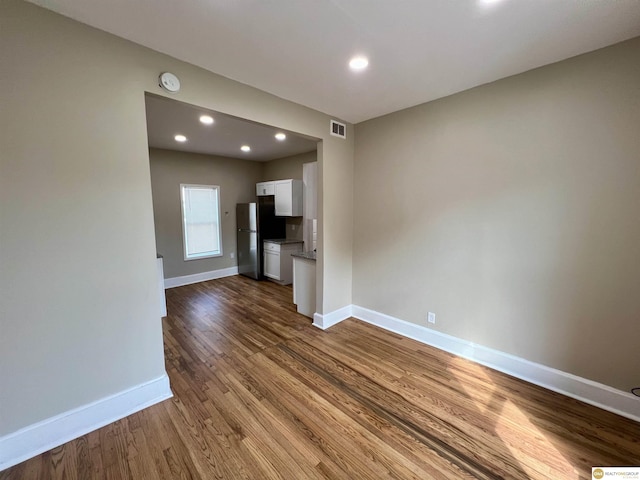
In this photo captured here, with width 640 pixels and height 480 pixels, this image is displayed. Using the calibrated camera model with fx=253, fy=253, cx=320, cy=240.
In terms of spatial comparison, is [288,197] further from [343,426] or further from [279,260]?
[343,426]

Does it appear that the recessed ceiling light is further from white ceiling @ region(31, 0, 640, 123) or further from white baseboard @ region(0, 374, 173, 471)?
white baseboard @ region(0, 374, 173, 471)

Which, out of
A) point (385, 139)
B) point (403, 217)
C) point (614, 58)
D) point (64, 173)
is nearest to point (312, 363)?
point (403, 217)

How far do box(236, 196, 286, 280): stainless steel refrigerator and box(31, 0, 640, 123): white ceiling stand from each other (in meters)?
3.32

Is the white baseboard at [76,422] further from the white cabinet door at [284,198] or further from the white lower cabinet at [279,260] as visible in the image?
the white cabinet door at [284,198]

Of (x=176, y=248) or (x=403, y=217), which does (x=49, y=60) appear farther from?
(x=176, y=248)

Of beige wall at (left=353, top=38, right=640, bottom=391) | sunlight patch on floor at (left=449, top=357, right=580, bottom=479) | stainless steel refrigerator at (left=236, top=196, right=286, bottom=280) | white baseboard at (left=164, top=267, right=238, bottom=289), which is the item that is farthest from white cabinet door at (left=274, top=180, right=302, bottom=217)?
sunlight patch on floor at (left=449, top=357, right=580, bottom=479)

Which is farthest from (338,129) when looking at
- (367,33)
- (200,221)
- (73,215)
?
(200,221)

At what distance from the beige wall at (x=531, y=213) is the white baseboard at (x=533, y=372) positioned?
68 mm

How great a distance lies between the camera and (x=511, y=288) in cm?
228

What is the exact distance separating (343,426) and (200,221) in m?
4.88

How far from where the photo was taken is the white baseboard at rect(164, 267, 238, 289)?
5.03m

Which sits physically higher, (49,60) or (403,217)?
(49,60)

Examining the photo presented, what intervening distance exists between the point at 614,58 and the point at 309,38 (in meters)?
2.13

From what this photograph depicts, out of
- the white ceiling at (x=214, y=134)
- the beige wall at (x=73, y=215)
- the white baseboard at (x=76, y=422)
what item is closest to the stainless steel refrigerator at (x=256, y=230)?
the white ceiling at (x=214, y=134)
